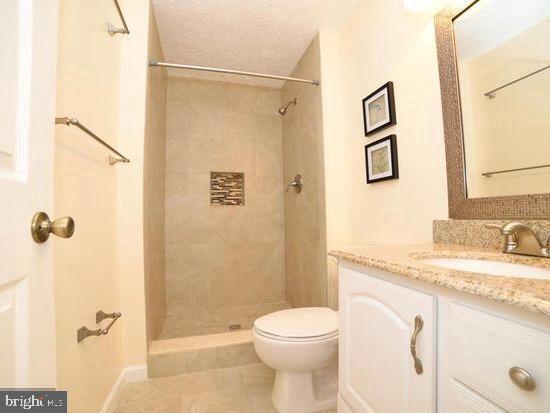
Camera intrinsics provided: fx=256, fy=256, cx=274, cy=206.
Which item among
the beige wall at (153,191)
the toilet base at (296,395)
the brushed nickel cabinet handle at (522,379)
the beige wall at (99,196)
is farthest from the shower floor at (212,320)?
the brushed nickel cabinet handle at (522,379)

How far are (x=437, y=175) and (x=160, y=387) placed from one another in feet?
5.93

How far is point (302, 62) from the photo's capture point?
215 centimetres

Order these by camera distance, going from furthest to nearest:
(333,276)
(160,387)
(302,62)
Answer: (302,62), (333,276), (160,387)

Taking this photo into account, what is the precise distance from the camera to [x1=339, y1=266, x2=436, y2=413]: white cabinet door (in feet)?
2.03

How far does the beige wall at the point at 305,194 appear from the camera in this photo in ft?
6.08

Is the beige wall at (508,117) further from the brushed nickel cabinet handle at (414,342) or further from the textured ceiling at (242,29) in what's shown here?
the textured ceiling at (242,29)

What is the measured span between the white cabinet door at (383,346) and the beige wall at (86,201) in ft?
3.27

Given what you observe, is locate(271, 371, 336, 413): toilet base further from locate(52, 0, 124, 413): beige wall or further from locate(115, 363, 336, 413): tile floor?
locate(52, 0, 124, 413): beige wall

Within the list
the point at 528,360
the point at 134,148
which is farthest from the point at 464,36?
the point at 134,148

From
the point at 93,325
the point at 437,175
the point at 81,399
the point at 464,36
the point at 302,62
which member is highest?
the point at 302,62

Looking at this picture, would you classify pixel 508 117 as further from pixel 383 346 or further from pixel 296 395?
pixel 296 395

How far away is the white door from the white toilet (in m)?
0.81

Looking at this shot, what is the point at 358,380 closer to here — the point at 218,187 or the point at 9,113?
the point at 9,113

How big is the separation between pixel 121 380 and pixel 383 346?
144 cm
